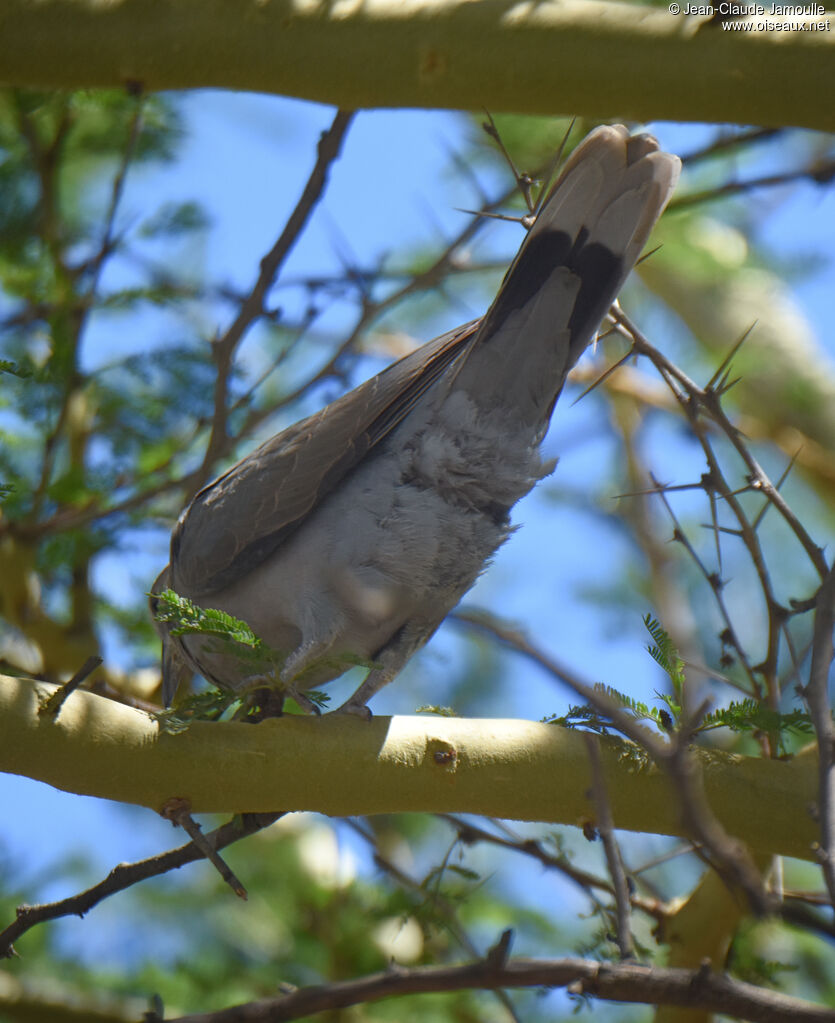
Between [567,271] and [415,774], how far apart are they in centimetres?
165

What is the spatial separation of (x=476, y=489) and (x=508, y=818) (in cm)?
115

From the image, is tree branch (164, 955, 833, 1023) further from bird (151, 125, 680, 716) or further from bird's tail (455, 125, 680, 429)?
bird's tail (455, 125, 680, 429)

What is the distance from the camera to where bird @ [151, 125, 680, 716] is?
10.5 ft

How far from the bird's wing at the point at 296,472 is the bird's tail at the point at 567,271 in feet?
0.64

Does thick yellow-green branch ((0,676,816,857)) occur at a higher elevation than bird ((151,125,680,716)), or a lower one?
lower

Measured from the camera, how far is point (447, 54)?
2.58 meters

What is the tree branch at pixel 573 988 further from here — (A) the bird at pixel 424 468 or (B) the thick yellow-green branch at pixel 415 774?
(A) the bird at pixel 424 468

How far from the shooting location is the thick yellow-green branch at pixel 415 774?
8.14 feet

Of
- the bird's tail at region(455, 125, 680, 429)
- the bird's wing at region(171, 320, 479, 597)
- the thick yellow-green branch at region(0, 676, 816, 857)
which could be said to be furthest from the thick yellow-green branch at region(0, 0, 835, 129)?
the thick yellow-green branch at region(0, 676, 816, 857)

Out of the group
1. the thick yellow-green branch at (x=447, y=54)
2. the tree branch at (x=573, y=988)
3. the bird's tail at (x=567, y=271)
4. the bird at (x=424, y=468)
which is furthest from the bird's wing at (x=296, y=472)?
the tree branch at (x=573, y=988)

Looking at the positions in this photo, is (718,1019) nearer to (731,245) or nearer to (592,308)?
(592,308)

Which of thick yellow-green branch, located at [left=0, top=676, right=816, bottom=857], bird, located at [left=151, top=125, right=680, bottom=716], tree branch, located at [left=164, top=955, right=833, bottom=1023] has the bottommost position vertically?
tree branch, located at [left=164, top=955, right=833, bottom=1023]

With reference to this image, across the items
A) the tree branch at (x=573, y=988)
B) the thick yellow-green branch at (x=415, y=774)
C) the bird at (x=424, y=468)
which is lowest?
the tree branch at (x=573, y=988)

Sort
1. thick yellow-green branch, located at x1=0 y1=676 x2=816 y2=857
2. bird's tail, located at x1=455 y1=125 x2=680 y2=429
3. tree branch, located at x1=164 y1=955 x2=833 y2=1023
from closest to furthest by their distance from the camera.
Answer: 1. tree branch, located at x1=164 y1=955 x2=833 y2=1023
2. thick yellow-green branch, located at x1=0 y1=676 x2=816 y2=857
3. bird's tail, located at x1=455 y1=125 x2=680 y2=429
